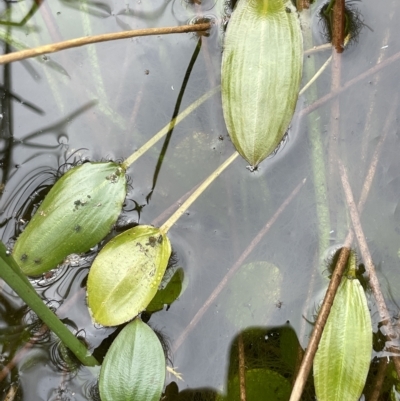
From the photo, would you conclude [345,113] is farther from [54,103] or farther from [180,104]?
[54,103]

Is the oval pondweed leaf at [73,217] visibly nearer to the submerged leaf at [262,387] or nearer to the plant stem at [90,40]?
the plant stem at [90,40]

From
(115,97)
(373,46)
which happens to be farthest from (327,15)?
(115,97)

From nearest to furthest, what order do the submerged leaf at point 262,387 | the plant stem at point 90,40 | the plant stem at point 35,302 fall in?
the plant stem at point 35,302, the plant stem at point 90,40, the submerged leaf at point 262,387

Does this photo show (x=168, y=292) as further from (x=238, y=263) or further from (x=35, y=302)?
(x=35, y=302)

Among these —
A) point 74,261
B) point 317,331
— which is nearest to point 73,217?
point 74,261

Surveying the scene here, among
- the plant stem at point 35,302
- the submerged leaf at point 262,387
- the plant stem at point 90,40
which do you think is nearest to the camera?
the plant stem at point 35,302

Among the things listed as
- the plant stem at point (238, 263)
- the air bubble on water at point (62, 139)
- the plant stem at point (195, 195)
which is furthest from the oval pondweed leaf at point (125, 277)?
the air bubble on water at point (62, 139)

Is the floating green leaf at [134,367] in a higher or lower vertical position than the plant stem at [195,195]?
lower
